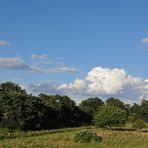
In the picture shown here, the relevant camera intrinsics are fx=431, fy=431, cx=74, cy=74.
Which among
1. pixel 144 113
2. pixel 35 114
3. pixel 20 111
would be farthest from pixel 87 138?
pixel 144 113

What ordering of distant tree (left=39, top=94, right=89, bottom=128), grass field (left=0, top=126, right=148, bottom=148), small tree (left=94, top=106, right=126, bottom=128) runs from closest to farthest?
grass field (left=0, top=126, right=148, bottom=148)
small tree (left=94, top=106, right=126, bottom=128)
distant tree (left=39, top=94, right=89, bottom=128)

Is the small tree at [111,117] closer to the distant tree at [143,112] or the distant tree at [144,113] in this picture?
the distant tree at [143,112]

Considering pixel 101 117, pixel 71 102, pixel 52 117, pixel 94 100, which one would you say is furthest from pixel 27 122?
pixel 94 100

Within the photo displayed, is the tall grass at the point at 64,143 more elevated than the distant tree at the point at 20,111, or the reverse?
the distant tree at the point at 20,111

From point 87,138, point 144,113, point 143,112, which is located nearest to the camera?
point 87,138

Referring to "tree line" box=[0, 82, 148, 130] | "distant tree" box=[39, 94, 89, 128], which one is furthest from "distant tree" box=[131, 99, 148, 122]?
"tree line" box=[0, 82, 148, 130]

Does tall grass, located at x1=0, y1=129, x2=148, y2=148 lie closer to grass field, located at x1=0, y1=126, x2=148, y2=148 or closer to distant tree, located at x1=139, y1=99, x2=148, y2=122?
grass field, located at x1=0, y1=126, x2=148, y2=148

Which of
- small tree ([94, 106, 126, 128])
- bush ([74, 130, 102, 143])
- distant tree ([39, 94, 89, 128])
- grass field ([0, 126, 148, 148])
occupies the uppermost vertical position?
distant tree ([39, 94, 89, 128])

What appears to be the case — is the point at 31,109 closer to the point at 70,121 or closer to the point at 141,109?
the point at 70,121

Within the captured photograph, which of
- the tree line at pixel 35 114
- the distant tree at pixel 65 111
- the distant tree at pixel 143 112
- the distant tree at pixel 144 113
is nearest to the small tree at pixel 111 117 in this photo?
the tree line at pixel 35 114

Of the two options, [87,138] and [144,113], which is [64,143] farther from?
[144,113]

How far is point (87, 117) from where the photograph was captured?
130750 mm

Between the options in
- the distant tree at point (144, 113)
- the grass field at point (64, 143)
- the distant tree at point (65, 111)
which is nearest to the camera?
the grass field at point (64, 143)

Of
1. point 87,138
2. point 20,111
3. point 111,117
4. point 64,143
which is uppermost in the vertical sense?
point 20,111
